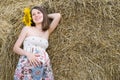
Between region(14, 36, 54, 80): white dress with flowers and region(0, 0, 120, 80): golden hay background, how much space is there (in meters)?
0.15

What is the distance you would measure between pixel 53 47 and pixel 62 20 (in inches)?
10.7

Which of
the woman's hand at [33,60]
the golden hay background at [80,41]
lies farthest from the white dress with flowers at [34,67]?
the golden hay background at [80,41]

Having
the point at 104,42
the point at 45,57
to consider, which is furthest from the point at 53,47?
the point at 104,42

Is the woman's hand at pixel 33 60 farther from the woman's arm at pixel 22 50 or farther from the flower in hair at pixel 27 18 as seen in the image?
the flower in hair at pixel 27 18

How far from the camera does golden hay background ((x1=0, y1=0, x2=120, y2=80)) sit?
4121 millimetres

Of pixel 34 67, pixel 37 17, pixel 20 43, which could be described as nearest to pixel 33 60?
pixel 34 67

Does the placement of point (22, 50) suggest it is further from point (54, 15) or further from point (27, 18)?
point (54, 15)

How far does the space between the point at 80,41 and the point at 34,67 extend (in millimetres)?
525

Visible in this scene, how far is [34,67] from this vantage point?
393 cm

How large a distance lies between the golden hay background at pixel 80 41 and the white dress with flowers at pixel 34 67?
0.15 m

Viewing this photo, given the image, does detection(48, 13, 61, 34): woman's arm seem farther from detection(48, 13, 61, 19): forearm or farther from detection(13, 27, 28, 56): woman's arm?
detection(13, 27, 28, 56): woman's arm

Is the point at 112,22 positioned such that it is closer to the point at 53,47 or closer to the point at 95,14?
the point at 95,14

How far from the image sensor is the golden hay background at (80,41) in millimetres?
4121

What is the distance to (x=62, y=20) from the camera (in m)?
4.23
